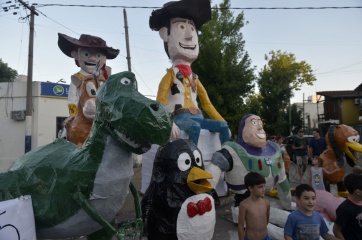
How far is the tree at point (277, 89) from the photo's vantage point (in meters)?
21.6

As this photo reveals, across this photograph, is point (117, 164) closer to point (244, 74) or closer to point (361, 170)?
point (361, 170)

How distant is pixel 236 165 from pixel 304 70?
71.8 feet

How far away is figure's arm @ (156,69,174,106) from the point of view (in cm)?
455

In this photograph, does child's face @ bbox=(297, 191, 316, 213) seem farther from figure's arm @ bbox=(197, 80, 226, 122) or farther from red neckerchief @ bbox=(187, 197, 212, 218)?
figure's arm @ bbox=(197, 80, 226, 122)

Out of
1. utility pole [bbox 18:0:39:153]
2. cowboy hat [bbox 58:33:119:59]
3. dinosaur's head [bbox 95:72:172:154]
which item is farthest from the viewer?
utility pole [bbox 18:0:39:153]

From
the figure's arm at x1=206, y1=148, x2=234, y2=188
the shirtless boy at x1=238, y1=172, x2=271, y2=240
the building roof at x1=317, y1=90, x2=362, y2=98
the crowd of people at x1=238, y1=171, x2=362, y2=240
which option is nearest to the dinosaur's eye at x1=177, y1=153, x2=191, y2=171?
the shirtless boy at x1=238, y1=172, x2=271, y2=240

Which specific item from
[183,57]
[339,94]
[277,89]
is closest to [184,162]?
[183,57]

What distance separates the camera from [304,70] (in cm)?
2470

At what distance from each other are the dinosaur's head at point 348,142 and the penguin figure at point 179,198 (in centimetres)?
321

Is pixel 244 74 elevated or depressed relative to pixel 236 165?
elevated

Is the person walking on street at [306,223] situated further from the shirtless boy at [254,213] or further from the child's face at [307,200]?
the shirtless boy at [254,213]

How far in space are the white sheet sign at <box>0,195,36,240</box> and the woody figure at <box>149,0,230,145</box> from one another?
8.08 feet

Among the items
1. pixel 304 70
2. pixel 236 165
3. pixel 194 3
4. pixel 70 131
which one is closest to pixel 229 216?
pixel 236 165

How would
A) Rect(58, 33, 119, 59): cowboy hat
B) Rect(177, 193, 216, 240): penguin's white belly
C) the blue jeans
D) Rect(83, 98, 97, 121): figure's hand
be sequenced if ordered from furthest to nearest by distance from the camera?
Rect(58, 33, 119, 59): cowboy hat < the blue jeans < Rect(83, 98, 97, 121): figure's hand < Rect(177, 193, 216, 240): penguin's white belly
